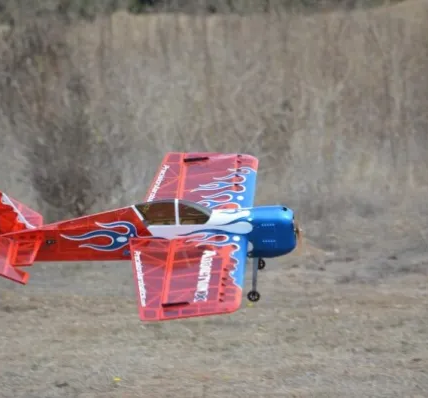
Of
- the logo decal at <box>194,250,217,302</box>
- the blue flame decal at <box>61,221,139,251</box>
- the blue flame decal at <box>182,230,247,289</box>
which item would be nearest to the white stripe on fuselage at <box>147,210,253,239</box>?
the blue flame decal at <box>182,230,247,289</box>

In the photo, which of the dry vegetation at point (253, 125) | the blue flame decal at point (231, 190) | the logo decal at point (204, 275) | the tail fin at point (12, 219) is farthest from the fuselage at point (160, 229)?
the dry vegetation at point (253, 125)

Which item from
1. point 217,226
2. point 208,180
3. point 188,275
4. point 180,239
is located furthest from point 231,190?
point 188,275

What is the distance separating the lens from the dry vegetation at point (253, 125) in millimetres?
29312

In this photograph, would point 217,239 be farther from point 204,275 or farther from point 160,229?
point 204,275

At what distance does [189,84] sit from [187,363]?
1326cm

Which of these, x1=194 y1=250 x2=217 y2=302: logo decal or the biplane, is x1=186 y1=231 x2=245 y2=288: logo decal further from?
x1=194 y1=250 x2=217 y2=302: logo decal

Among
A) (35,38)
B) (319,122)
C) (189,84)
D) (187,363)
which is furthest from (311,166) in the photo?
(187,363)

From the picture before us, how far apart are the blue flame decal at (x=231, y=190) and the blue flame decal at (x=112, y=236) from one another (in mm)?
1620

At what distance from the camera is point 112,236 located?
20.9m

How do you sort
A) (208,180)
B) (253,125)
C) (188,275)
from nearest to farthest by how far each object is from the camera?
(188,275)
(208,180)
(253,125)

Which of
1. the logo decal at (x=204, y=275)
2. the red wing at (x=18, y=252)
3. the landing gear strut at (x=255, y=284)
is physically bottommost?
the landing gear strut at (x=255, y=284)

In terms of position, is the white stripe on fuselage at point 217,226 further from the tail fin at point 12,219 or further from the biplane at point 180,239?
the tail fin at point 12,219

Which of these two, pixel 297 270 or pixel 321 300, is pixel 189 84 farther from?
pixel 321 300

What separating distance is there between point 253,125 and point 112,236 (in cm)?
1373
